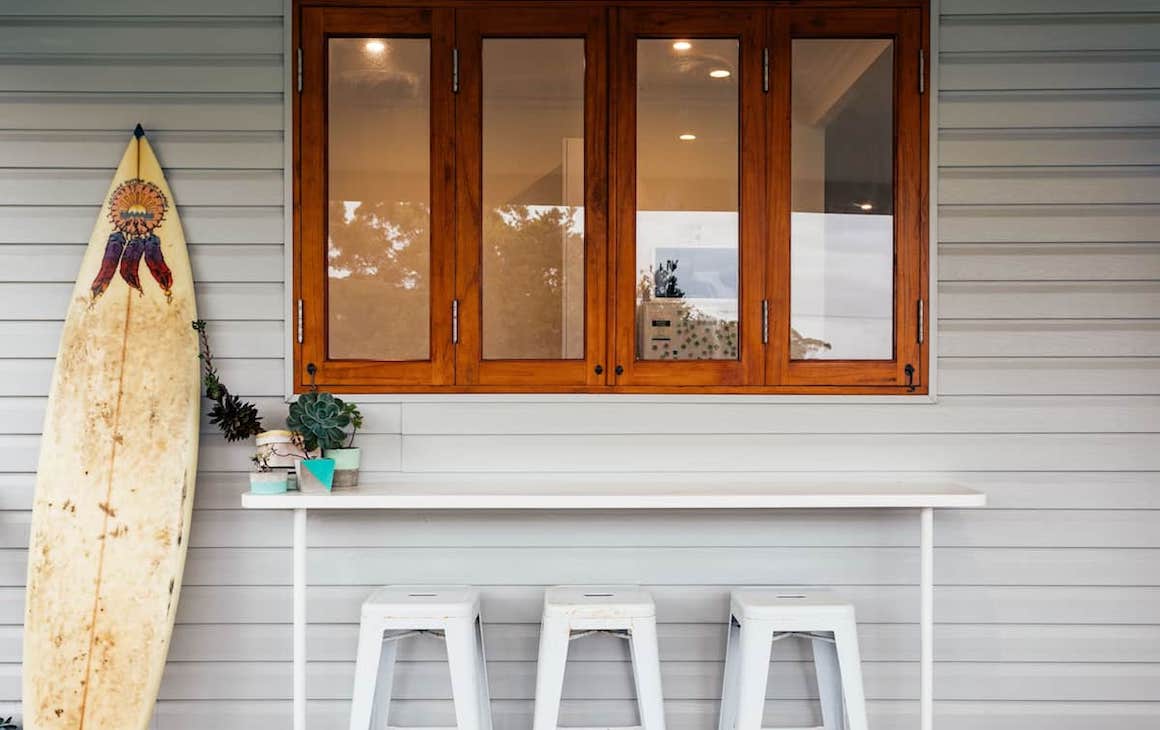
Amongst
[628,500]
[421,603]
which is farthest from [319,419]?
[628,500]

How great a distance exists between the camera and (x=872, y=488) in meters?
2.91

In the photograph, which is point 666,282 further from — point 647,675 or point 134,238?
point 134,238

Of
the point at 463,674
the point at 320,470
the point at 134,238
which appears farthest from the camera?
the point at 134,238

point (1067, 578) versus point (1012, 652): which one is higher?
point (1067, 578)

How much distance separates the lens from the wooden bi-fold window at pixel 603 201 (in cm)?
305

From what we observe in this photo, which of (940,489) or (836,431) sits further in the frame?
(836,431)

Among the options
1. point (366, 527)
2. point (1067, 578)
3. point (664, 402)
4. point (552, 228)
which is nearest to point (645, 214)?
point (552, 228)

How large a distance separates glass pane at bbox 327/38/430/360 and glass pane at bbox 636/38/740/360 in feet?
2.42

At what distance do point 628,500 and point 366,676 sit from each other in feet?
3.01

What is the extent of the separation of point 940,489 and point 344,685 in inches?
80.8

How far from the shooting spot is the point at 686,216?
3068mm

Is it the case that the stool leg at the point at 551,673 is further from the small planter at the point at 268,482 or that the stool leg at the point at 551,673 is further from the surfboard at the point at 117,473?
the surfboard at the point at 117,473

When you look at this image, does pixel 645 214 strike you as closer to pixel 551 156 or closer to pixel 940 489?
pixel 551 156

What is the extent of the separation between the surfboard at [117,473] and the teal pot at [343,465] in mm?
498
